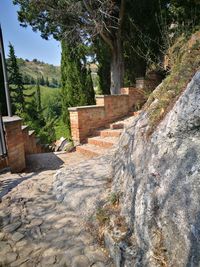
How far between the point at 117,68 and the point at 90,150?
13.5ft

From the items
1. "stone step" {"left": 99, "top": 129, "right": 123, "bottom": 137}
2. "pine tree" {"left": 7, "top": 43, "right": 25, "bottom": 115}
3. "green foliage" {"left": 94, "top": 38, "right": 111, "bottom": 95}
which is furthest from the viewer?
"pine tree" {"left": 7, "top": 43, "right": 25, "bottom": 115}

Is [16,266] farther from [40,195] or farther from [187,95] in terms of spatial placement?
[187,95]

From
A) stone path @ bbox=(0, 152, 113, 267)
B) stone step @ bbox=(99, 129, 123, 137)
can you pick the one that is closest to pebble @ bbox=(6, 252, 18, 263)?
stone path @ bbox=(0, 152, 113, 267)

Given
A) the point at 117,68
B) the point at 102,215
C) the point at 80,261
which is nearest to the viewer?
the point at 80,261

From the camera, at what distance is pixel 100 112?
7.09 meters

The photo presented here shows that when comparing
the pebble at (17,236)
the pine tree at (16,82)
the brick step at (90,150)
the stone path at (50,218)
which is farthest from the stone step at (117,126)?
the pine tree at (16,82)

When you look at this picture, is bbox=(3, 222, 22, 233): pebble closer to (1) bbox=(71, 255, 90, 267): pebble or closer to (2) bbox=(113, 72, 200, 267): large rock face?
(1) bbox=(71, 255, 90, 267): pebble

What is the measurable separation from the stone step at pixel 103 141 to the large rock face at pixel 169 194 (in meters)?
3.19

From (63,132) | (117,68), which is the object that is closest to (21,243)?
(117,68)

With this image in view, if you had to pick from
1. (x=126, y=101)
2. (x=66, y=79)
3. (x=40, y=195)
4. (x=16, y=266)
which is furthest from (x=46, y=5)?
(x=16, y=266)

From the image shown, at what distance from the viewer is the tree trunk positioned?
8772mm

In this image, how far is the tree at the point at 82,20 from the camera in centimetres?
793

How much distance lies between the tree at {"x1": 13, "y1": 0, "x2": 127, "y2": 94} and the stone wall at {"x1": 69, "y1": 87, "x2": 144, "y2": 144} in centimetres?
121

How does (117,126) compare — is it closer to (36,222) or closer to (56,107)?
(36,222)
